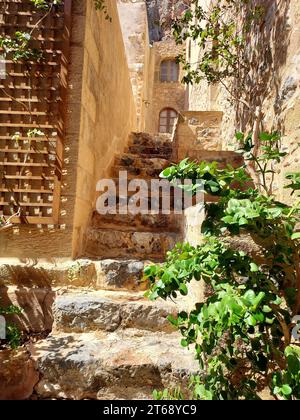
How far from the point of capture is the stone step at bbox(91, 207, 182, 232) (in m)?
3.16

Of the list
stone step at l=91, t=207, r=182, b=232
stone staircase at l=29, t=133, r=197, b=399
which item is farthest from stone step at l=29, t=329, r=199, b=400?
stone step at l=91, t=207, r=182, b=232

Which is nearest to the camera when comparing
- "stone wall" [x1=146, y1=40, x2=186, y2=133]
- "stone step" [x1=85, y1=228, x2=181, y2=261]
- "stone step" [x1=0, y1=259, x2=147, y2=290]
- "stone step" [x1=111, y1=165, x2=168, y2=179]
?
"stone step" [x1=0, y1=259, x2=147, y2=290]

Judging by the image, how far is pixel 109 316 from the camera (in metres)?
2.08

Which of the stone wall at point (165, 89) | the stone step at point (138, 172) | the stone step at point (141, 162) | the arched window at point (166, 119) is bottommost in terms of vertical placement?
the stone step at point (138, 172)

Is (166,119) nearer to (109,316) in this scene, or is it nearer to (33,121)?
(33,121)

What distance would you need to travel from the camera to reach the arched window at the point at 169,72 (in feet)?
50.1

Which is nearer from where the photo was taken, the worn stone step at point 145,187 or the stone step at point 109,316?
the stone step at point 109,316

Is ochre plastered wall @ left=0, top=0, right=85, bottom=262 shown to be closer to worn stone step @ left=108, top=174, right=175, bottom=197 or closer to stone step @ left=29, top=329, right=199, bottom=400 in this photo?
stone step @ left=29, top=329, right=199, bottom=400

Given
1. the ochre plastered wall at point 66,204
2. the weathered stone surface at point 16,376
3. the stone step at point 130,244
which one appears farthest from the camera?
the stone step at point 130,244

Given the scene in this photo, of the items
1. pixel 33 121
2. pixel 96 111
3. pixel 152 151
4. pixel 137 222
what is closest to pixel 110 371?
pixel 137 222

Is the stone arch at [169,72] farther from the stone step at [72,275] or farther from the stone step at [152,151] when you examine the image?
the stone step at [72,275]

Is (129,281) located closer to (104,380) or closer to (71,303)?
(71,303)

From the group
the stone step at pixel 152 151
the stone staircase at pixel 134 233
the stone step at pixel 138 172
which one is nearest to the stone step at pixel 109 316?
the stone staircase at pixel 134 233
